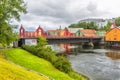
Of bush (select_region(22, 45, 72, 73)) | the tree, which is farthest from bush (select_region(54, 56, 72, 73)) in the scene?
the tree

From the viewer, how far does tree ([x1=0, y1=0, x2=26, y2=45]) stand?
183 feet

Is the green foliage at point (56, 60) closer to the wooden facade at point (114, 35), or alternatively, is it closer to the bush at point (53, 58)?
the bush at point (53, 58)

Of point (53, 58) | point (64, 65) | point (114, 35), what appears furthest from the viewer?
point (114, 35)

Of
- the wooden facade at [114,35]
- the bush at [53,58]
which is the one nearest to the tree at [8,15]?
the bush at [53,58]

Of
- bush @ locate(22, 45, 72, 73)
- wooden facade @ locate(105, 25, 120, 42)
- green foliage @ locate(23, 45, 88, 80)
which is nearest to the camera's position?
green foliage @ locate(23, 45, 88, 80)

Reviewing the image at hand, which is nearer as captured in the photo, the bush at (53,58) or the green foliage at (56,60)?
the green foliage at (56,60)

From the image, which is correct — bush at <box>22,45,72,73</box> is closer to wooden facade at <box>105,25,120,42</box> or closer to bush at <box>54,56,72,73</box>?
bush at <box>54,56,72,73</box>

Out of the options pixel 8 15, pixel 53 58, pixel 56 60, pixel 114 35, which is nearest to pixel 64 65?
pixel 56 60

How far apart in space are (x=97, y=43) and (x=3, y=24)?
124429mm

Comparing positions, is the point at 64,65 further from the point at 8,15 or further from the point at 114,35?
the point at 114,35

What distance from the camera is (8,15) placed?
57250 mm

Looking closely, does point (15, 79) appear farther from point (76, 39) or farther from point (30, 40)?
point (76, 39)

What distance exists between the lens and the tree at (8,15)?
55.8 meters

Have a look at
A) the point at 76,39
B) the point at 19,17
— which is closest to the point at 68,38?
the point at 76,39
